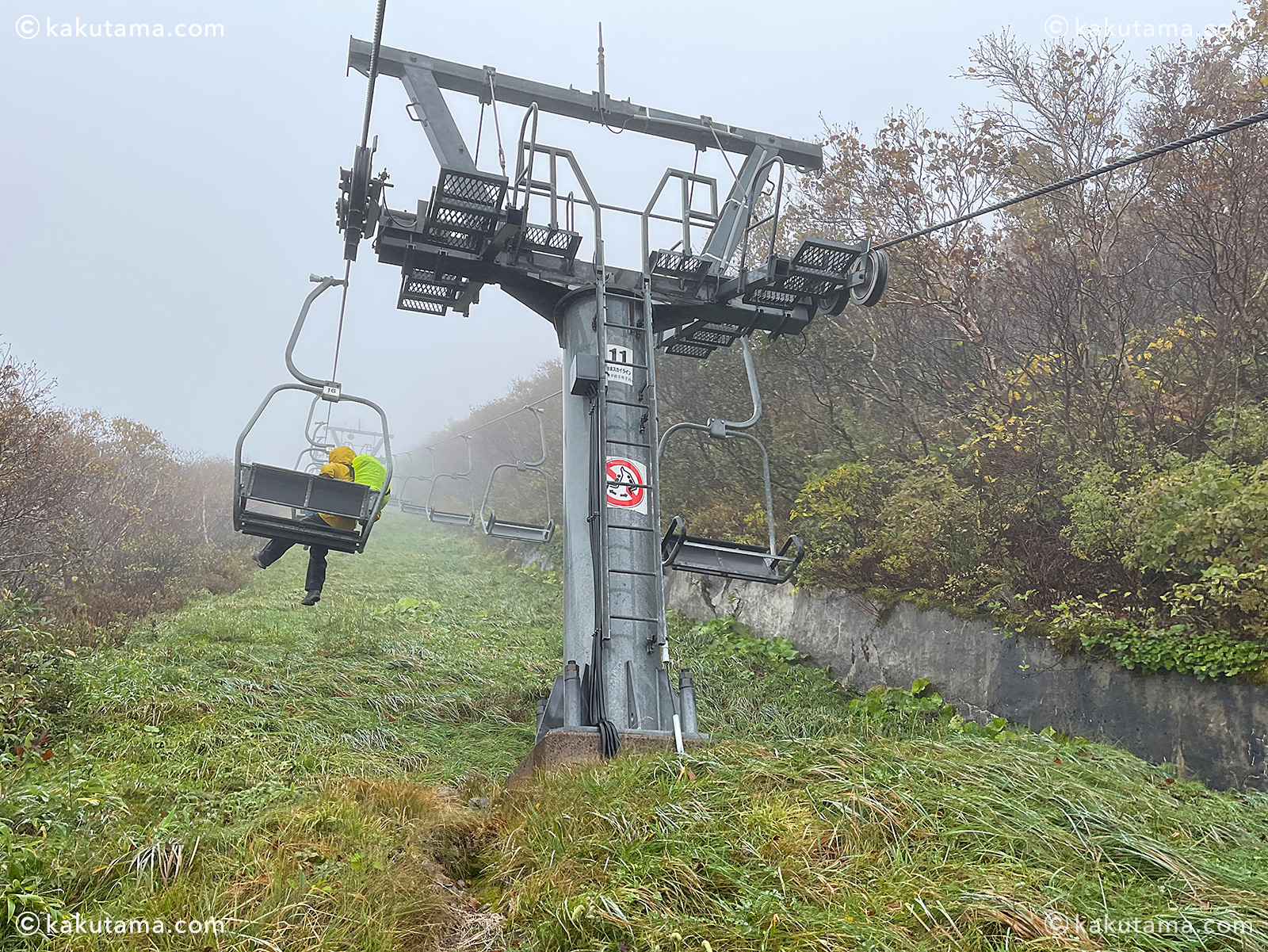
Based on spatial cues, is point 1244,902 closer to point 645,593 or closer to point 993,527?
point 645,593

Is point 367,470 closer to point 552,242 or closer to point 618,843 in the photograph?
point 552,242

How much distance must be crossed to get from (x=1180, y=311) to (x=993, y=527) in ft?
10.6

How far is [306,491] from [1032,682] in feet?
20.2

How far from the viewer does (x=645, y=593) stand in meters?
6.56

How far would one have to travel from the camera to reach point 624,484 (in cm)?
674

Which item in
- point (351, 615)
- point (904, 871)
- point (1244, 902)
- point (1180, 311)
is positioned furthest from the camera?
point (351, 615)

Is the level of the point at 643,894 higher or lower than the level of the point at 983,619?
lower

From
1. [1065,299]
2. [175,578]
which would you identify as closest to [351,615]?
[175,578]

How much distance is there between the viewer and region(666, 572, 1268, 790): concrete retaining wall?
5484mm

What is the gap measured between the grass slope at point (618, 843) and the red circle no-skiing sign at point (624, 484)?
217 centimetres

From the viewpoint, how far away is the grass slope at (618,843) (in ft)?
10.4

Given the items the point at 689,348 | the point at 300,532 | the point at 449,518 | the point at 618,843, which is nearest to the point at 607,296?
the point at 689,348

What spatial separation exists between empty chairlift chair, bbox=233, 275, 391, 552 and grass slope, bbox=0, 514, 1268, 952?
1534mm

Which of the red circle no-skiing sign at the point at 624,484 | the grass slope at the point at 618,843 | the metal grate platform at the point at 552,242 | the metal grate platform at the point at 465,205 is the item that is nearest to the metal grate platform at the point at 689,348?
the metal grate platform at the point at 552,242
